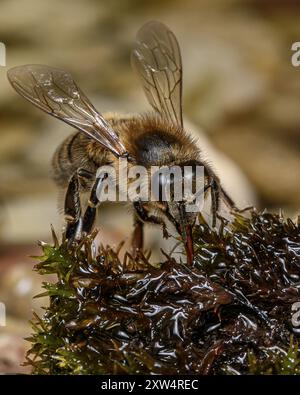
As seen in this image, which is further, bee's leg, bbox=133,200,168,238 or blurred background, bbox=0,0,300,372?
blurred background, bbox=0,0,300,372

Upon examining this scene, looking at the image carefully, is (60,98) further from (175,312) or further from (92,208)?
(175,312)

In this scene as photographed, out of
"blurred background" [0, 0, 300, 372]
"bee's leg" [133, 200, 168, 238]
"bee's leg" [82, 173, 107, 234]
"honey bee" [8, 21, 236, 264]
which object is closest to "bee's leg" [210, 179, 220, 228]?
"honey bee" [8, 21, 236, 264]

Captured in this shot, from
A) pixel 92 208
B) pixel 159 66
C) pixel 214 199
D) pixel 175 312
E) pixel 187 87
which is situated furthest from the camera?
pixel 187 87

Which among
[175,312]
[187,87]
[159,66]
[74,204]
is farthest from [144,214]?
[187,87]

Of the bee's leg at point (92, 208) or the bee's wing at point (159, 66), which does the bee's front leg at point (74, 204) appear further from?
the bee's wing at point (159, 66)

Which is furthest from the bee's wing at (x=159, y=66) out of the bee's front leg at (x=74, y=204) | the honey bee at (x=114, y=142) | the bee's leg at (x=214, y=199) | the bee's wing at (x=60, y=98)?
the bee's leg at (x=214, y=199)

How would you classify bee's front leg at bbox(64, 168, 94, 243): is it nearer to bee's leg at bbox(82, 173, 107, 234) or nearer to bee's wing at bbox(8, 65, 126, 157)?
bee's leg at bbox(82, 173, 107, 234)

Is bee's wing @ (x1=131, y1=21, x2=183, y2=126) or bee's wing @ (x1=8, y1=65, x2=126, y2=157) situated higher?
bee's wing @ (x1=131, y1=21, x2=183, y2=126)
